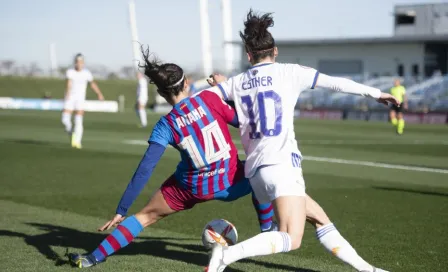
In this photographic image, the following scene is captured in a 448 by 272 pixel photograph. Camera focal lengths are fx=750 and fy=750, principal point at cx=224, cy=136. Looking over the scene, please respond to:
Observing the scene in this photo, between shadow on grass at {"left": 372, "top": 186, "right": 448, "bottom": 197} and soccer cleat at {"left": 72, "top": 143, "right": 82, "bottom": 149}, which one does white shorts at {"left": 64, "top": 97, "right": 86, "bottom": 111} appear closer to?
soccer cleat at {"left": 72, "top": 143, "right": 82, "bottom": 149}

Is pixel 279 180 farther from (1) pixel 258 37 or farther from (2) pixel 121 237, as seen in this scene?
(2) pixel 121 237

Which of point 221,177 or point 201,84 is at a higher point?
point 221,177

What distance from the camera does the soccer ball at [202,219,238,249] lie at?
643cm

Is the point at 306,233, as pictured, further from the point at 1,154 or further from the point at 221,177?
the point at 1,154

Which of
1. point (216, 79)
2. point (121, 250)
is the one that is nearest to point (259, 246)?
point (216, 79)

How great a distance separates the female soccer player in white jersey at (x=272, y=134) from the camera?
5.27m

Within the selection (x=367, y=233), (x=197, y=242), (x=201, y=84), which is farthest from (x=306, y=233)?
(x=201, y=84)

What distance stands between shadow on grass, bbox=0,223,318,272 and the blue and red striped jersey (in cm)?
90

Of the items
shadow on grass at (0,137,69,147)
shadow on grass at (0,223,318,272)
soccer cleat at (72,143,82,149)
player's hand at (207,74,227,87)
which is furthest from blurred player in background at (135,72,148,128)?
player's hand at (207,74,227,87)

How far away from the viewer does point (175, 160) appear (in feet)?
54.1

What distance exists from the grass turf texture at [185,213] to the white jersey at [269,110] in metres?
1.40

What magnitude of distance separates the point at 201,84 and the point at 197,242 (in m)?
46.1

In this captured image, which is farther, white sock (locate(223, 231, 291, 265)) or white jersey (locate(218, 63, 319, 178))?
white jersey (locate(218, 63, 319, 178))

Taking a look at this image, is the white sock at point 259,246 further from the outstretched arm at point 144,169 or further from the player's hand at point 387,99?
the player's hand at point 387,99
